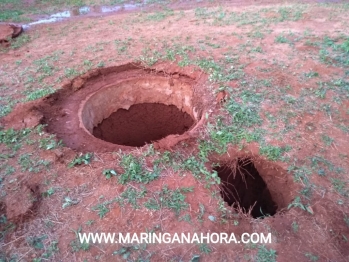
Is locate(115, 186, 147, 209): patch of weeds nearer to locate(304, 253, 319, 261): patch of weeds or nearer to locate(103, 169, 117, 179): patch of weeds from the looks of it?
locate(103, 169, 117, 179): patch of weeds

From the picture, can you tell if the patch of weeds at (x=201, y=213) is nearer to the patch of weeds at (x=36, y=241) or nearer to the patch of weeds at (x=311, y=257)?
the patch of weeds at (x=311, y=257)

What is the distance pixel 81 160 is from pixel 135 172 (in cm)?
82

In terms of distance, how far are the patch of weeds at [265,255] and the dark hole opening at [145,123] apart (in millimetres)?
3673

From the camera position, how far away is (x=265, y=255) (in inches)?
117

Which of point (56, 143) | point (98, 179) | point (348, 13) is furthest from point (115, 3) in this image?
point (98, 179)

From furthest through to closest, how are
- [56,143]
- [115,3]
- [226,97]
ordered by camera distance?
[115,3] < [226,97] < [56,143]

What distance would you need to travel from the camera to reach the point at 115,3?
11.5m

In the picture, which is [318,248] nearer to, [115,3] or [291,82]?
[291,82]

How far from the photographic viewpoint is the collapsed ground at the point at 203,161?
3.13 metres

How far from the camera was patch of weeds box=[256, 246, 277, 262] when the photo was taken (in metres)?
2.93

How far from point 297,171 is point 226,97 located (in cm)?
183

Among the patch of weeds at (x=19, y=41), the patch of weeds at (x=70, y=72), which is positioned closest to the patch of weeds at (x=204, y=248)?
the patch of weeds at (x=70, y=72)

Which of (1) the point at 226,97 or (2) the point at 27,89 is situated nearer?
(1) the point at 226,97

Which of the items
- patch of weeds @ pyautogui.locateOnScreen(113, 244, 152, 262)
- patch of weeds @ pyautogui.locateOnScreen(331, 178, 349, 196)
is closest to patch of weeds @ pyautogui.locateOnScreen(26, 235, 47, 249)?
patch of weeds @ pyautogui.locateOnScreen(113, 244, 152, 262)
